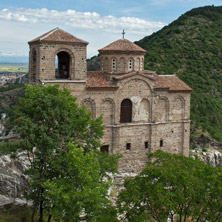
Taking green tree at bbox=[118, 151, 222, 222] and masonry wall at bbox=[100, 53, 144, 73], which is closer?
green tree at bbox=[118, 151, 222, 222]

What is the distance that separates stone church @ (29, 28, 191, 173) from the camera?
2364 cm

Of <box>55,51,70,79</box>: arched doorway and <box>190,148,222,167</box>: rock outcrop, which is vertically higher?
<box>55,51,70,79</box>: arched doorway

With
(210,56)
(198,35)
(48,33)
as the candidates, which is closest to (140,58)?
(48,33)

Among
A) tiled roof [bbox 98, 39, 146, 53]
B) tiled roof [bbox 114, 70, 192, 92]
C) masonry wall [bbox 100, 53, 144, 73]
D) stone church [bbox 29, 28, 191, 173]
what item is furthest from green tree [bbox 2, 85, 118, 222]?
tiled roof [bbox 114, 70, 192, 92]

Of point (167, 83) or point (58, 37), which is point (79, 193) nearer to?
point (58, 37)

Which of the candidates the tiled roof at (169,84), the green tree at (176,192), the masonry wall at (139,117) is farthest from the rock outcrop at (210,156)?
the green tree at (176,192)

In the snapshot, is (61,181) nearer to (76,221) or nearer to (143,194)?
(76,221)

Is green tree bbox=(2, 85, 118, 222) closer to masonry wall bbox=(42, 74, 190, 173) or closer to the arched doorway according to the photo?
masonry wall bbox=(42, 74, 190, 173)

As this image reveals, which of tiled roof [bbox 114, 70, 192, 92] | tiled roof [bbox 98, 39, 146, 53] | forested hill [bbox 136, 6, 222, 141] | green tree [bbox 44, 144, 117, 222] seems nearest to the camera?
green tree [bbox 44, 144, 117, 222]

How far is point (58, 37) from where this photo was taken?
23109 millimetres

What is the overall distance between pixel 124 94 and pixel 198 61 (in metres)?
33.1

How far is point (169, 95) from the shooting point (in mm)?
27328

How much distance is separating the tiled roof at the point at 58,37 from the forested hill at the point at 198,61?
22.8 m

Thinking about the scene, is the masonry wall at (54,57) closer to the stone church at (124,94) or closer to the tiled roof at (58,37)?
the stone church at (124,94)
